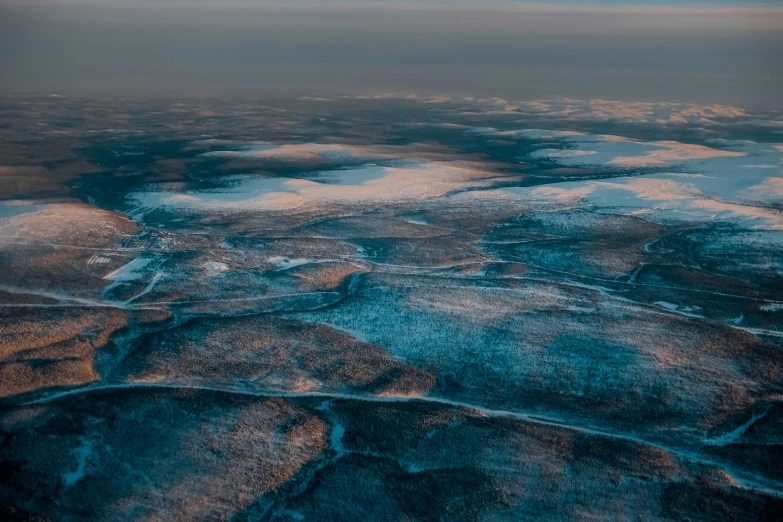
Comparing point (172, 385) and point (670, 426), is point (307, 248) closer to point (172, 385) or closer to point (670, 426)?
point (172, 385)

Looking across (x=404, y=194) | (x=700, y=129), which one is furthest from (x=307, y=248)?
(x=700, y=129)

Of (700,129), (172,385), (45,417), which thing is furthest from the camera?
(700,129)

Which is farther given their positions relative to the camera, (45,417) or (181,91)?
(181,91)

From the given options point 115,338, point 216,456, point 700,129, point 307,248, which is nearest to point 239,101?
point 700,129

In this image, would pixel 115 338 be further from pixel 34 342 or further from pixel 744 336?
pixel 744 336

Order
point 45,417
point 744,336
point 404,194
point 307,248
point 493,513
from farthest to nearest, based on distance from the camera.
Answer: point 404,194, point 307,248, point 744,336, point 45,417, point 493,513

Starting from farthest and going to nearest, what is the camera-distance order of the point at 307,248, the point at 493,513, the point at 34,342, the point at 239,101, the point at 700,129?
1. the point at 239,101
2. the point at 700,129
3. the point at 307,248
4. the point at 34,342
5. the point at 493,513
